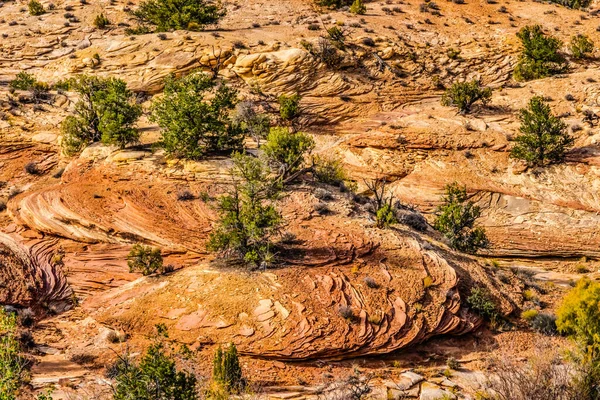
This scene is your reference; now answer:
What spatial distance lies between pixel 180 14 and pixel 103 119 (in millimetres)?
22783

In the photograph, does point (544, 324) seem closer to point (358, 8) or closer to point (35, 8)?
point (358, 8)

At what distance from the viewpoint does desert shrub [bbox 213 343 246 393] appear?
14656 mm

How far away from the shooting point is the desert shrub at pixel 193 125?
2661 cm

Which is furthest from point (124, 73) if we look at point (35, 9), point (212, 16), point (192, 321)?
point (192, 321)

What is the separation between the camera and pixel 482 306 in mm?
20438

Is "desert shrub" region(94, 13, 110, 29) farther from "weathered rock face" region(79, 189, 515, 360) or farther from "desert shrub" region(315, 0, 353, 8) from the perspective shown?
"weathered rock face" region(79, 189, 515, 360)

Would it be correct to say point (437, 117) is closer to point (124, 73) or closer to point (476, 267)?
point (476, 267)

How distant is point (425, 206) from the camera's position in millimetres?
35844

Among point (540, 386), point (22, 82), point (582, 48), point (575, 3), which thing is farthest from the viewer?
point (575, 3)

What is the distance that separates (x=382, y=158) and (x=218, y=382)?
88.9 feet

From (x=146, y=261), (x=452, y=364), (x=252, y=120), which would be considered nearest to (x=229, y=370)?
(x=146, y=261)

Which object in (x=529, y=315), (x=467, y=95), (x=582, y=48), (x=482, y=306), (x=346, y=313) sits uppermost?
(x=582, y=48)

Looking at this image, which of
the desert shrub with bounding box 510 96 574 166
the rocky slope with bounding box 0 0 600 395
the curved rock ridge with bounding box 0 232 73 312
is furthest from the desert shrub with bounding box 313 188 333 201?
the desert shrub with bounding box 510 96 574 166

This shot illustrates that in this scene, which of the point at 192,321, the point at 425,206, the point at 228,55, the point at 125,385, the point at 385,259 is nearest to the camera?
the point at 125,385
